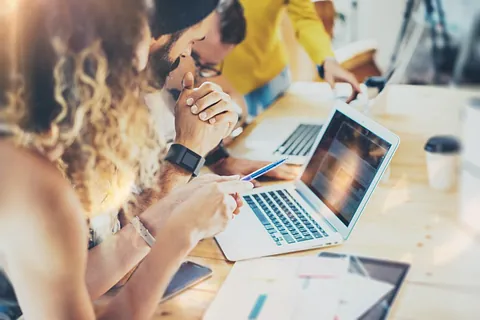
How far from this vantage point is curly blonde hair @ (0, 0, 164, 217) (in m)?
0.83

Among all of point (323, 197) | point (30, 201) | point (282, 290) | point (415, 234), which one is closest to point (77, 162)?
point (30, 201)

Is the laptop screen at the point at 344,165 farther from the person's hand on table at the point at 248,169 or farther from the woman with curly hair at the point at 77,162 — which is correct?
the woman with curly hair at the point at 77,162

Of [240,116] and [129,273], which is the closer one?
[129,273]

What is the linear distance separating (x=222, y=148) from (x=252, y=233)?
0.77ft

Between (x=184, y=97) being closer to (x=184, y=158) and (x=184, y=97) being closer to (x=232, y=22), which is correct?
(x=184, y=158)

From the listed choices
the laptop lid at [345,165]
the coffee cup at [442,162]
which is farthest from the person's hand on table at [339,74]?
the coffee cup at [442,162]

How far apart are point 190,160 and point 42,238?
1.18 feet

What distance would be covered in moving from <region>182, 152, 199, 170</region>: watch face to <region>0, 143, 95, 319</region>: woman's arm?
0.89 ft

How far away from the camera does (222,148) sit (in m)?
1.27

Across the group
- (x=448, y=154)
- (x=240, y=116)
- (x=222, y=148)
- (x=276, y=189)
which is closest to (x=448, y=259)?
(x=448, y=154)

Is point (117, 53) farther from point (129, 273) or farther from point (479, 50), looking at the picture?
point (479, 50)

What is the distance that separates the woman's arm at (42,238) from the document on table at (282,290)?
0.23 metres

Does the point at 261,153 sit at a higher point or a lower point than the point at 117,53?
lower

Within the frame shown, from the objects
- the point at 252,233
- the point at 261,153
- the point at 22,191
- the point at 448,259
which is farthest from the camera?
the point at 261,153
